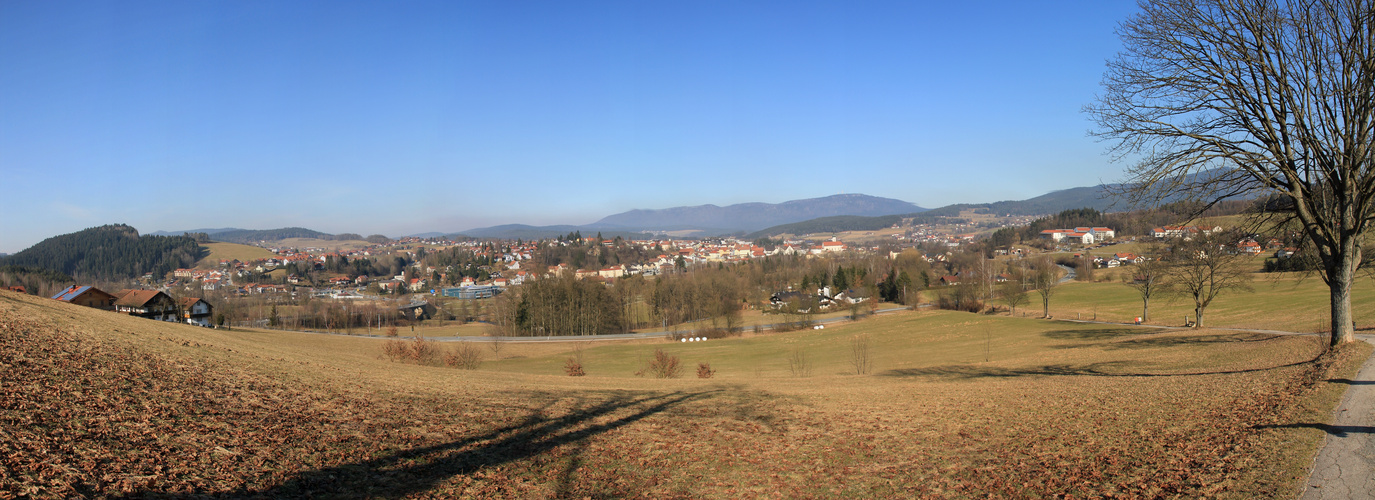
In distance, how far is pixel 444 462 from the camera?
8.16 m

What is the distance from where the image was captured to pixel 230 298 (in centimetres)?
9619

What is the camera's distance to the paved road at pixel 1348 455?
6.39 metres

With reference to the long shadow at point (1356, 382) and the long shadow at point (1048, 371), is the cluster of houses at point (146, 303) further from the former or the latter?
the long shadow at point (1356, 382)

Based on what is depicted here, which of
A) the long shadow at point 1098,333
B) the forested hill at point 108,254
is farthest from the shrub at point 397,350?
the forested hill at point 108,254

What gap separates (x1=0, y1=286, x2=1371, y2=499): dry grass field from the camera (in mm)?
6871

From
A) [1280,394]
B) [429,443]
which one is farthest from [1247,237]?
[429,443]

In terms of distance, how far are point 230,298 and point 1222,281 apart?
119m

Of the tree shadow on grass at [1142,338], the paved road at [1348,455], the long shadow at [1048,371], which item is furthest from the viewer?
the tree shadow on grass at [1142,338]

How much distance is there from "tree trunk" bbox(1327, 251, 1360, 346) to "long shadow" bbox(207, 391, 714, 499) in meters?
16.4

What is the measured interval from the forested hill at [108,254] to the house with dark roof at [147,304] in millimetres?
92435

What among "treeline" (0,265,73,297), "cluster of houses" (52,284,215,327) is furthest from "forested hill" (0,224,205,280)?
"cluster of houses" (52,284,215,327)

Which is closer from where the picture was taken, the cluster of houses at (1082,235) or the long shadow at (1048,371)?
the long shadow at (1048,371)

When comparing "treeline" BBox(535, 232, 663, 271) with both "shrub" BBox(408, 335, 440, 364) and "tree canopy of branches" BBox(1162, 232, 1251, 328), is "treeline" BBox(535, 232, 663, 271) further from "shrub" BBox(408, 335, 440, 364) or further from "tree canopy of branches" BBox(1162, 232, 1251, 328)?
"tree canopy of branches" BBox(1162, 232, 1251, 328)

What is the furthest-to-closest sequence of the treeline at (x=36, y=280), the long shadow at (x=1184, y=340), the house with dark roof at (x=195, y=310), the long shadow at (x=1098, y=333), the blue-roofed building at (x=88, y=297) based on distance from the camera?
the treeline at (x=36, y=280)
the house with dark roof at (x=195, y=310)
the blue-roofed building at (x=88, y=297)
the long shadow at (x=1098, y=333)
the long shadow at (x=1184, y=340)
